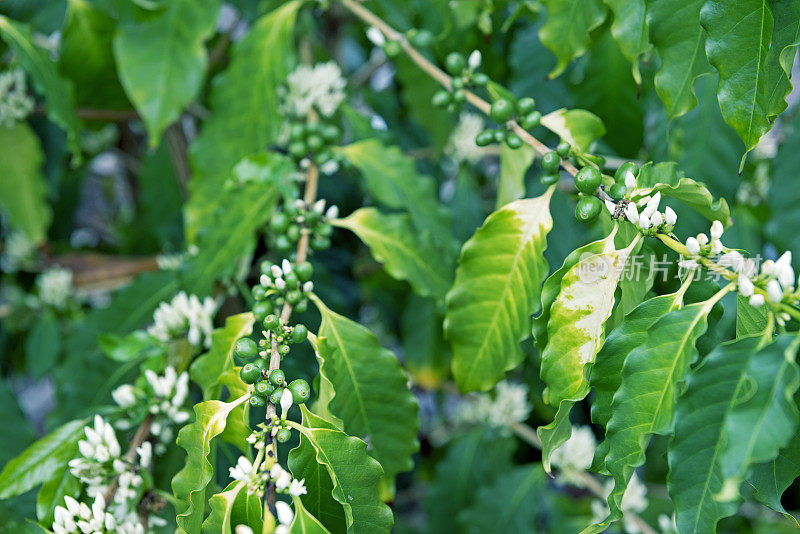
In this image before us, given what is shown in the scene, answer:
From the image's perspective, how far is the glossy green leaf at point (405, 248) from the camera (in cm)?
74

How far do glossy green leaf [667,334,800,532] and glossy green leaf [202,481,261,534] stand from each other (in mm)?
301

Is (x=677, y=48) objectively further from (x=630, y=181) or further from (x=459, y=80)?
(x=459, y=80)

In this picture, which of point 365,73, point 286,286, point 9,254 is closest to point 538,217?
point 286,286

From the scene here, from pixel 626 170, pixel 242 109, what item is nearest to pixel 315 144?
pixel 242 109

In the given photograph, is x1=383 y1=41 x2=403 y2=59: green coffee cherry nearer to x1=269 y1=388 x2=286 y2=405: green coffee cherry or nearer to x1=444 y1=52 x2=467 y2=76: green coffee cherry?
x1=444 y1=52 x2=467 y2=76: green coffee cherry

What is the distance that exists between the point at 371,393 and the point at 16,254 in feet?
3.83

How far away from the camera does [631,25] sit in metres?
0.59

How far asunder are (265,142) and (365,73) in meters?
0.69

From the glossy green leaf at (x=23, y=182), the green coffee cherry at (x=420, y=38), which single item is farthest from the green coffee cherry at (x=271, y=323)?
the glossy green leaf at (x=23, y=182)

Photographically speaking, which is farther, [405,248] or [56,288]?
[56,288]

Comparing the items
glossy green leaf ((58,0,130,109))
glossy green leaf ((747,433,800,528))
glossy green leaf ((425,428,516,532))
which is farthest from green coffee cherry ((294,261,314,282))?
glossy green leaf ((425,428,516,532))

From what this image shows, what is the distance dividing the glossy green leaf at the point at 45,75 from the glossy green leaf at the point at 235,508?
631mm

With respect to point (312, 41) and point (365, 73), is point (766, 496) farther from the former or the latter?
point (365, 73)

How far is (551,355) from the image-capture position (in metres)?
0.52
